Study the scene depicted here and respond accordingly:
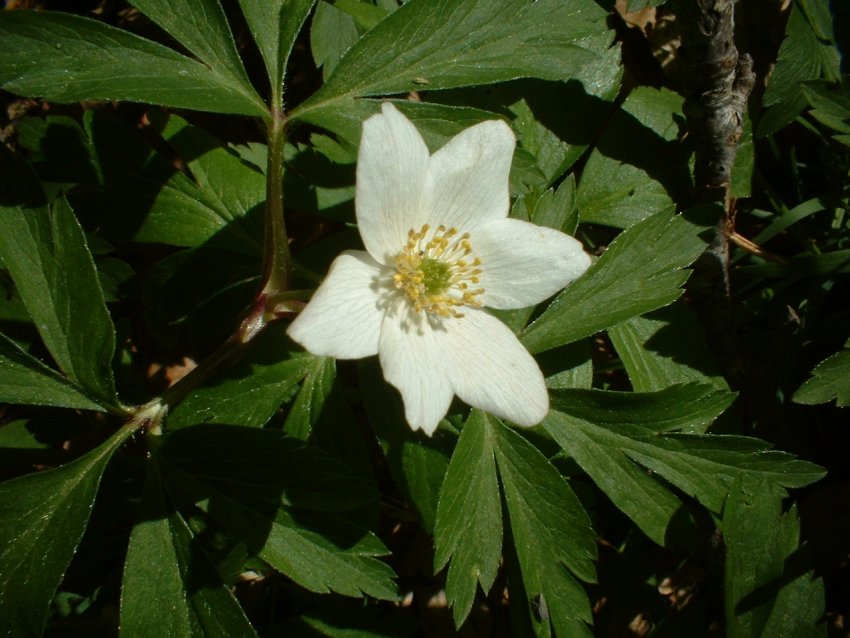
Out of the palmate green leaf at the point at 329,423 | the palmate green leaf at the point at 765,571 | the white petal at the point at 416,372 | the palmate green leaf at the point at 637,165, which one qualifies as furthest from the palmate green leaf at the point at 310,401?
the palmate green leaf at the point at 765,571

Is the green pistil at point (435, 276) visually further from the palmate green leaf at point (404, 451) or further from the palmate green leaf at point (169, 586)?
the palmate green leaf at point (169, 586)

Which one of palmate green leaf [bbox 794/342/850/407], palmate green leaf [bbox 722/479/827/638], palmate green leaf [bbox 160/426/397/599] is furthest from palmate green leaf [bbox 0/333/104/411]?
palmate green leaf [bbox 794/342/850/407]

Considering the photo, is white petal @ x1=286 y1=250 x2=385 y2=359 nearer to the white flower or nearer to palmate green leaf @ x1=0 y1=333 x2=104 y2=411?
the white flower

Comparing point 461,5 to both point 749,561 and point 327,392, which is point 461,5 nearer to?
point 327,392

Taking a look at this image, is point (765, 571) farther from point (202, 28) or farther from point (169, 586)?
point (202, 28)

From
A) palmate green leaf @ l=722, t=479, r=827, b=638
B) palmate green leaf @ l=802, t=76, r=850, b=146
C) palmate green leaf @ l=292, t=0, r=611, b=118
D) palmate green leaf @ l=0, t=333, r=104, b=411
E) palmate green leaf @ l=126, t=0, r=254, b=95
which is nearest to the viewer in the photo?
palmate green leaf @ l=0, t=333, r=104, b=411
